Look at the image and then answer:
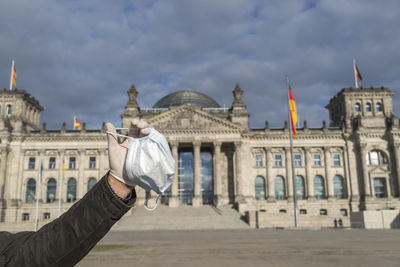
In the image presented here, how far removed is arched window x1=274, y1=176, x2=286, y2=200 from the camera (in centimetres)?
5824

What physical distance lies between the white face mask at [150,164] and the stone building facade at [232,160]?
51925 mm

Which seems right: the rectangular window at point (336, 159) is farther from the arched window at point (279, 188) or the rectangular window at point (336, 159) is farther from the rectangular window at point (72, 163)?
the rectangular window at point (72, 163)

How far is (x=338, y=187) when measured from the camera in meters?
58.5

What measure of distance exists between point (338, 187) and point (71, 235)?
202ft

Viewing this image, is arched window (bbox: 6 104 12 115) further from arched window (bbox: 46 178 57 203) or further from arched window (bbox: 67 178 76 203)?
arched window (bbox: 67 178 76 203)

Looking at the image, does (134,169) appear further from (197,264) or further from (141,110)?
(141,110)

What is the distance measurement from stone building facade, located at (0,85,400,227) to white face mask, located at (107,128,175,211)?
5193cm

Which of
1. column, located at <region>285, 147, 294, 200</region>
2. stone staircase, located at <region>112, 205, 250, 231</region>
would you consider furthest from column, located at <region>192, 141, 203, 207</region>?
column, located at <region>285, 147, 294, 200</region>

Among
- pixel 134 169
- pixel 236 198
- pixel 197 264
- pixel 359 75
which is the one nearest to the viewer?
pixel 134 169

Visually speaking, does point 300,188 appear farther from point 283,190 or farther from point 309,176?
point 283,190

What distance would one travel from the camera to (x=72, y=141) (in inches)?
2320

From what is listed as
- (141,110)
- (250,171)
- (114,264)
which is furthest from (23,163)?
(114,264)

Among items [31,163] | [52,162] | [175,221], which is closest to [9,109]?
[31,163]

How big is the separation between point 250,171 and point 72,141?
29828 mm
